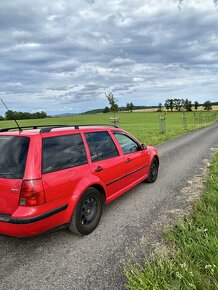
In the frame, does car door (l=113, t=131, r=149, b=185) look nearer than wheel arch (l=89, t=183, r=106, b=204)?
No

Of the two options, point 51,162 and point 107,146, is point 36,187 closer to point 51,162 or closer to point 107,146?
point 51,162

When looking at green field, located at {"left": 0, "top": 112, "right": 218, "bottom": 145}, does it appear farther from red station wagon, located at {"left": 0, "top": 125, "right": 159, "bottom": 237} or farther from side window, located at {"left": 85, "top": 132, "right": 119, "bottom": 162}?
red station wagon, located at {"left": 0, "top": 125, "right": 159, "bottom": 237}

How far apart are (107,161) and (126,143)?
1044 millimetres

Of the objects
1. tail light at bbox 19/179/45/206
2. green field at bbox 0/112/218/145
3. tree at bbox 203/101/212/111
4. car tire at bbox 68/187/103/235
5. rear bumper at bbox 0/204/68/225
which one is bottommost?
green field at bbox 0/112/218/145

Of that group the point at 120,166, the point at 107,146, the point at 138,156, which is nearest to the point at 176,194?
the point at 138,156

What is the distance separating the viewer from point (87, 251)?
3381mm

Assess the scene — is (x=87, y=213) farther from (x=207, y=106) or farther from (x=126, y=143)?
(x=207, y=106)

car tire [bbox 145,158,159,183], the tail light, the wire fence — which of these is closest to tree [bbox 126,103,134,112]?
the wire fence

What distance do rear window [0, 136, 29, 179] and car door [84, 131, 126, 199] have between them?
112 cm

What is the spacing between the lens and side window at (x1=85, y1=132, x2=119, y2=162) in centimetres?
418

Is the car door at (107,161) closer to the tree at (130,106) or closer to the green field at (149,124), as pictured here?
the green field at (149,124)

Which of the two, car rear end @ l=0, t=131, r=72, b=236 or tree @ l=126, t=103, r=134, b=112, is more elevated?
tree @ l=126, t=103, r=134, b=112

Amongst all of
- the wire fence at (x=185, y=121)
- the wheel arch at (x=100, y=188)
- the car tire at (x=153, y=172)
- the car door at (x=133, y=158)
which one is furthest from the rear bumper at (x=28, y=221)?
the wire fence at (x=185, y=121)

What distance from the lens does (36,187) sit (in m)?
3.08
